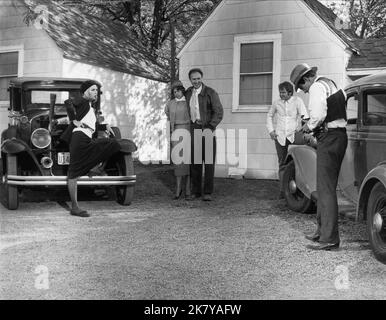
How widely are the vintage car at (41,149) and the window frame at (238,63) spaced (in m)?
4.28

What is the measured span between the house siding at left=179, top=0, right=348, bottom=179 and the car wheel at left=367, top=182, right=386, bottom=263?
691 cm

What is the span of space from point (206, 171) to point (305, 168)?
217cm

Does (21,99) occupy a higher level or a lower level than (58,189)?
higher

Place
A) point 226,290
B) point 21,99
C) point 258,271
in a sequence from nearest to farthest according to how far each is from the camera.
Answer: point 226,290, point 258,271, point 21,99

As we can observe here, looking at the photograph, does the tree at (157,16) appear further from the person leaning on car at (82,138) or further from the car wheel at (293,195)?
the person leaning on car at (82,138)

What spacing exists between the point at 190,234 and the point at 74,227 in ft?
4.55

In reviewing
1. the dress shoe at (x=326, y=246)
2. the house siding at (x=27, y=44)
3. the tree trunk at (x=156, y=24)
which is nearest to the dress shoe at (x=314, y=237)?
the dress shoe at (x=326, y=246)

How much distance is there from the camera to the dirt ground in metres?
3.99

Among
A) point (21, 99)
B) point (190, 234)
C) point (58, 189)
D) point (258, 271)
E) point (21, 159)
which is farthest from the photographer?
point (58, 189)

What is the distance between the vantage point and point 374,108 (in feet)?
19.0

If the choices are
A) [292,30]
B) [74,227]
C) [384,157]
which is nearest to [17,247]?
[74,227]

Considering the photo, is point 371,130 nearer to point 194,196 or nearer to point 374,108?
point 374,108
